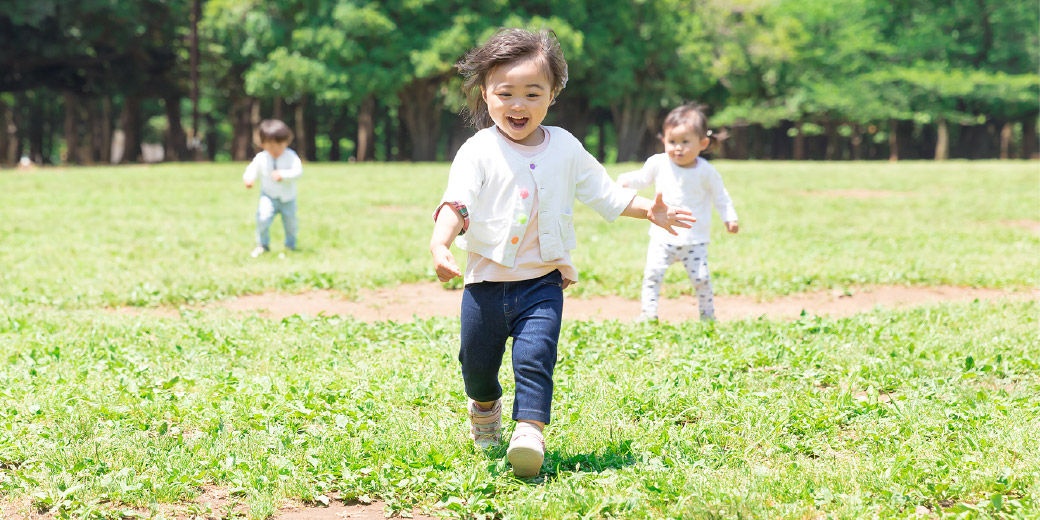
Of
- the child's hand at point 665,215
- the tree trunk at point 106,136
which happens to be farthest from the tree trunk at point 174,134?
the child's hand at point 665,215

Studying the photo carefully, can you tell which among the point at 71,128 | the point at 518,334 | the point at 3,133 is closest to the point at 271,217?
the point at 518,334

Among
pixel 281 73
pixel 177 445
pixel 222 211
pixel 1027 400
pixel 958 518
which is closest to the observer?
pixel 958 518

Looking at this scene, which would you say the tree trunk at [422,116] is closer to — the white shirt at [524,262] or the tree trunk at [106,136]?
the tree trunk at [106,136]

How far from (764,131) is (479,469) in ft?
204

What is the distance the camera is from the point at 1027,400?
192 inches

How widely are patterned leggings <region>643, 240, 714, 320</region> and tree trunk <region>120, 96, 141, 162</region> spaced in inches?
1503

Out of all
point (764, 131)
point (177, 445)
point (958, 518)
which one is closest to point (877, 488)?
point (958, 518)

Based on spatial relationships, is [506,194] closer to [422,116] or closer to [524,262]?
[524,262]

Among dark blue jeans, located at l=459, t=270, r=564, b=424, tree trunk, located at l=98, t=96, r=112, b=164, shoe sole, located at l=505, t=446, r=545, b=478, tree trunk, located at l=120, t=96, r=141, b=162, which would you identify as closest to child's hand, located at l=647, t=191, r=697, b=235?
dark blue jeans, located at l=459, t=270, r=564, b=424

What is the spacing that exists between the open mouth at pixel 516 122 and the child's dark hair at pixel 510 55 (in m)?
0.19

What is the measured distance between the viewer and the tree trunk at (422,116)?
38500 mm

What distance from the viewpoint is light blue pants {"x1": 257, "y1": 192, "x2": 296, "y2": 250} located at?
36.1ft

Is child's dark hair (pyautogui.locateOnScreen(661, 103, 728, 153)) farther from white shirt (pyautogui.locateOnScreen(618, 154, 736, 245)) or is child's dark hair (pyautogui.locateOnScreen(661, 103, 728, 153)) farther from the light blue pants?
the light blue pants

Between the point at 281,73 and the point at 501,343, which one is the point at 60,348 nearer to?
the point at 501,343
